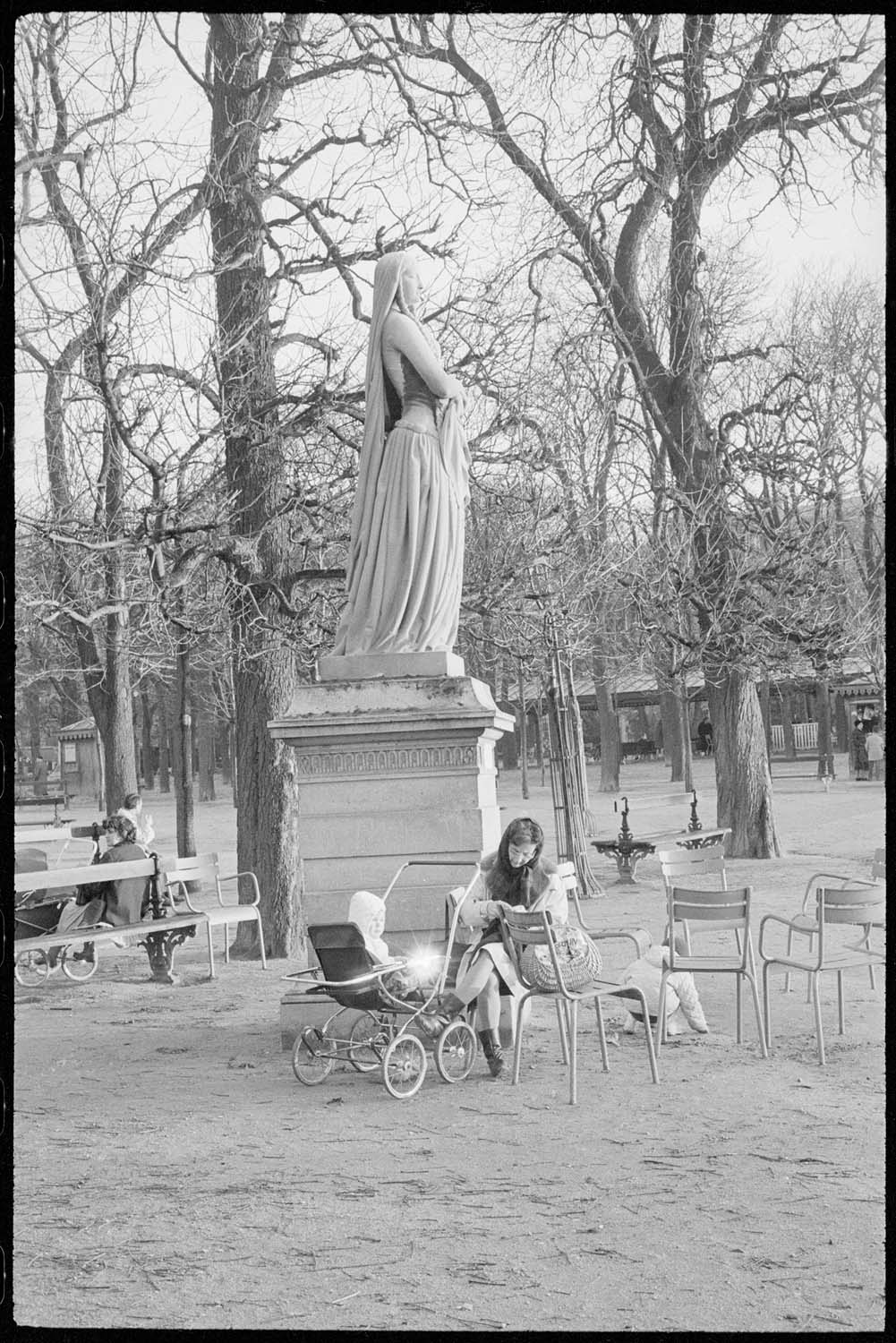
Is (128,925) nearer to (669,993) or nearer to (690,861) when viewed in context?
(690,861)

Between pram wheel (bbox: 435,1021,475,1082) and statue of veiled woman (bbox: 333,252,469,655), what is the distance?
87.5 inches

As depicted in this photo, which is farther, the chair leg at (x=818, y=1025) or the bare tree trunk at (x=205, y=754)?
the bare tree trunk at (x=205, y=754)

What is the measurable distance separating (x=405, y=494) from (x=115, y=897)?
14.9 feet

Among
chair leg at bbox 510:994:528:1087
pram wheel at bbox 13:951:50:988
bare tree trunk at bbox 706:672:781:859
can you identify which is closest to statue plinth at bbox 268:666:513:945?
chair leg at bbox 510:994:528:1087

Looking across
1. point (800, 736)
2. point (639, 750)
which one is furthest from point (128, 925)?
point (800, 736)

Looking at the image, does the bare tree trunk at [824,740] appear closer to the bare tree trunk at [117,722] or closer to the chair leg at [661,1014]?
the bare tree trunk at [117,722]

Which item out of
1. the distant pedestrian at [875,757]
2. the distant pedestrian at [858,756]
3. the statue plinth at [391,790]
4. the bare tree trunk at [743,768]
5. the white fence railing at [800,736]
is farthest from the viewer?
the white fence railing at [800,736]

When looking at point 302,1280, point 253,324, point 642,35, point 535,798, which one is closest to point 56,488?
point 253,324

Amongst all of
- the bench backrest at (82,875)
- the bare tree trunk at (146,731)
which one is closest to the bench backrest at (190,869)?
the bench backrest at (82,875)

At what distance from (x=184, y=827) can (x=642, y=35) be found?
10.7 meters

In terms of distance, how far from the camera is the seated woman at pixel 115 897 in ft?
35.6

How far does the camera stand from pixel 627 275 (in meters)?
18.3

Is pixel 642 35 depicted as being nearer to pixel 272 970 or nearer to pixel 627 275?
pixel 627 275

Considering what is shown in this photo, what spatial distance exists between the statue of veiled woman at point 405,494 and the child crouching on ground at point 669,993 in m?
2.17
